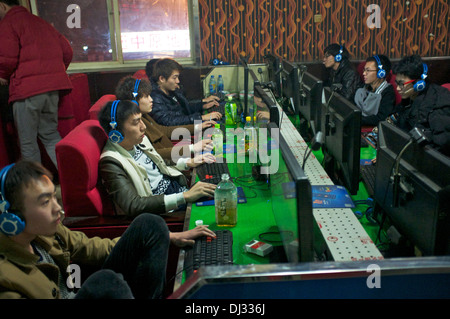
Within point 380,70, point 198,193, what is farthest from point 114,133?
point 380,70

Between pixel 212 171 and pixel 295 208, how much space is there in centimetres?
122

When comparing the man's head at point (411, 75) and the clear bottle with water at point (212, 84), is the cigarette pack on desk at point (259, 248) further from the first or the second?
the clear bottle with water at point (212, 84)

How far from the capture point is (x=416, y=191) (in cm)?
125

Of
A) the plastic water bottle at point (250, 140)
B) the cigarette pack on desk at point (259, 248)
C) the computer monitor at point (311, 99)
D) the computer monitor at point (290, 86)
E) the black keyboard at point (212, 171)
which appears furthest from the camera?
the computer monitor at point (290, 86)

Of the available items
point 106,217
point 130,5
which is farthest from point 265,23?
point 106,217

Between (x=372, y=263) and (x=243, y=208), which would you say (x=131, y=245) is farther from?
(x=372, y=263)

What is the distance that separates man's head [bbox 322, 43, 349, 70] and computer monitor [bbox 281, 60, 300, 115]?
128 cm

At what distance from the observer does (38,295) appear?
1153mm

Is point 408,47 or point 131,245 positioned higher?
point 408,47

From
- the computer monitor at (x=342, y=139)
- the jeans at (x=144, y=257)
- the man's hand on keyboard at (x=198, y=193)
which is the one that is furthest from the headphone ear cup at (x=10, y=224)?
the computer monitor at (x=342, y=139)

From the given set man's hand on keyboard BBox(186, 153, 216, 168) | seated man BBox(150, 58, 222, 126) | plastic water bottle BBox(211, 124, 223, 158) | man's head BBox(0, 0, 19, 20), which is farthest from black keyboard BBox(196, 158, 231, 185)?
man's head BBox(0, 0, 19, 20)

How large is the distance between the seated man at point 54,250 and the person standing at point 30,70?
2217 mm

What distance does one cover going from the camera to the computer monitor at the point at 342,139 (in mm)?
1632
